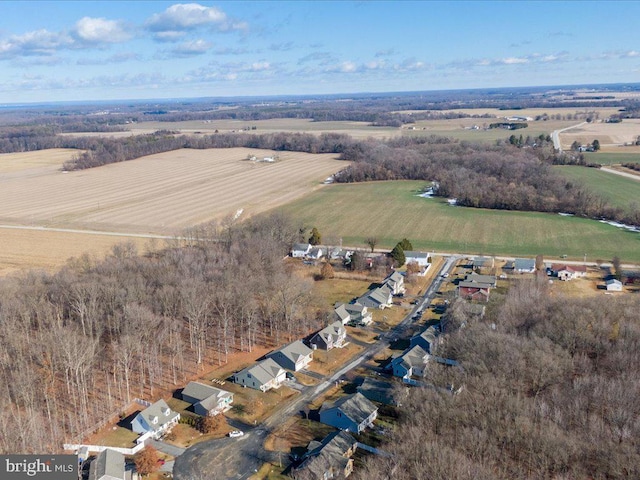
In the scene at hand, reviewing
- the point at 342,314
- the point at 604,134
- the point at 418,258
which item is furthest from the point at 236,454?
the point at 604,134

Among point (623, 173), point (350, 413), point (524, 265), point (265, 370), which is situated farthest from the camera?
point (623, 173)

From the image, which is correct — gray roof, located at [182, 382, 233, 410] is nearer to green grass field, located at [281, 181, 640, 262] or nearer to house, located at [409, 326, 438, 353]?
house, located at [409, 326, 438, 353]

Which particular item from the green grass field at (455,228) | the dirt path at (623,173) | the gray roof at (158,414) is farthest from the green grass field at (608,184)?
the gray roof at (158,414)

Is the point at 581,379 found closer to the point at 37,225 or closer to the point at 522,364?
the point at 522,364

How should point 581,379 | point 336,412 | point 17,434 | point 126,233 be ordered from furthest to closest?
point 126,233
point 336,412
point 581,379
point 17,434

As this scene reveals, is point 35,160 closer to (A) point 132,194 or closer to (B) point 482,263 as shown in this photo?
(A) point 132,194

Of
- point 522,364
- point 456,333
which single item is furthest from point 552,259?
point 522,364
